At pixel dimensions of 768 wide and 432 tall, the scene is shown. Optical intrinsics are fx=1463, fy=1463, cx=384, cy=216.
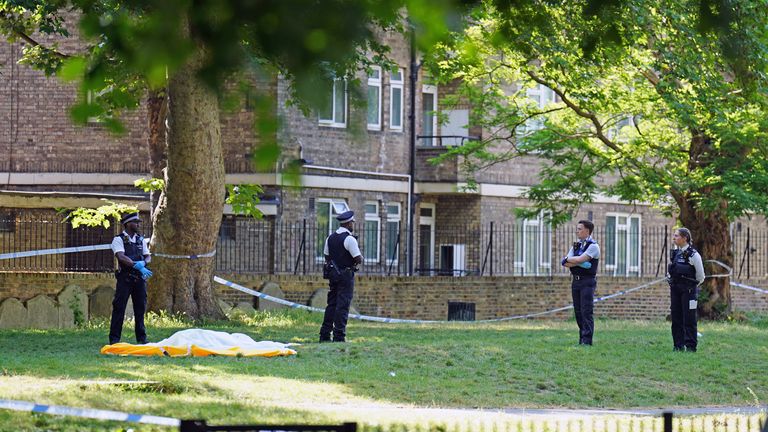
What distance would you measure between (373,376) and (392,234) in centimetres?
2005

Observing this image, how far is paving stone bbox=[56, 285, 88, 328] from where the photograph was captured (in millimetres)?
26219

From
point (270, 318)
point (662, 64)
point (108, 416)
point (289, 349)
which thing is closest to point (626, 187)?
point (662, 64)

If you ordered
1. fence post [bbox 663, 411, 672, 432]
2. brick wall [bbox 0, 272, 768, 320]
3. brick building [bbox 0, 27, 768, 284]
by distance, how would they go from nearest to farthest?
1. fence post [bbox 663, 411, 672, 432]
2. brick wall [bbox 0, 272, 768, 320]
3. brick building [bbox 0, 27, 768, 284]

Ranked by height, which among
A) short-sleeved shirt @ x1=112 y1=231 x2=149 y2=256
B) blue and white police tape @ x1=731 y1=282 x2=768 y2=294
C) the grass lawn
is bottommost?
the grass lawn

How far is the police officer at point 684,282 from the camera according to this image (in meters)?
20.7

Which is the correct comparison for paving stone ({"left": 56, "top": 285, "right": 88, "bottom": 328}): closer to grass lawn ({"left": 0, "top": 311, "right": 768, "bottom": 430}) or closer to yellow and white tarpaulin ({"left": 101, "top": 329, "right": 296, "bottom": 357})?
grass lawn ({"left": 0, "top": 311, "right": 768, "bottom": 430})

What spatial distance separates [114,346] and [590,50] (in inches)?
475

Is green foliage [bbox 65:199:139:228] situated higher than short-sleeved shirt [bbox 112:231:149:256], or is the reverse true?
green foliage [bbox 65:199:139:228]

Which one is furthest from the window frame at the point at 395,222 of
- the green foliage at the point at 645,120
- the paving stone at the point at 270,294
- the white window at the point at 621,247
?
the white window at the point at 621,247

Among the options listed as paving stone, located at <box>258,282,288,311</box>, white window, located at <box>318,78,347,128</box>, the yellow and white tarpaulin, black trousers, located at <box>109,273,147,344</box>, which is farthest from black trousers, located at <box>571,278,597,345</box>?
white window, located at <box>318,78,347,128</box>

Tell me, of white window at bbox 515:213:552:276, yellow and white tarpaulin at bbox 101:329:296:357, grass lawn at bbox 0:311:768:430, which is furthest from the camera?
white window at bbox 515:213:552:276

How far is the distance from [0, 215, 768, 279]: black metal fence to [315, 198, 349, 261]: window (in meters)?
0.06

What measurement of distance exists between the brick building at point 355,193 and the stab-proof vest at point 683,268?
1127 cm

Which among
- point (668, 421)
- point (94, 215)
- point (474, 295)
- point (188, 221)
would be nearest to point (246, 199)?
point (188, 221)
